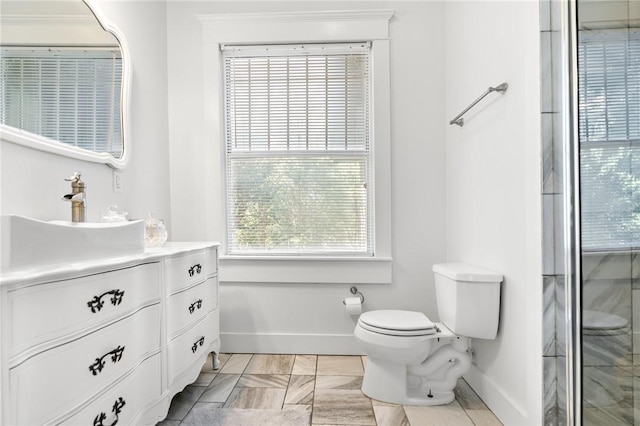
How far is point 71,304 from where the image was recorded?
3.20 feet

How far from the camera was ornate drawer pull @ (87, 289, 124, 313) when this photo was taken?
3.47ft

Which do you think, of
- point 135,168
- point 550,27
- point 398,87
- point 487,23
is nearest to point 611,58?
point 550,27

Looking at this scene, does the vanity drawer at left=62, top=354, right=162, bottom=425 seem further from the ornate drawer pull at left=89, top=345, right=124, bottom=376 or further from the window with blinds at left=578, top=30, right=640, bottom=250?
the window with blinds at left=578, top=30, right=640, bottom=250

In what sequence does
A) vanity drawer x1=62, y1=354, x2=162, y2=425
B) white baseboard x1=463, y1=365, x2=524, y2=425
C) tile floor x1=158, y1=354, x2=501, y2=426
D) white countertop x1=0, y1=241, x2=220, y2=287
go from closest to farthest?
white countertop x1=0, y1=241, x2=220, y2=287
vanity drawer x1=62, y1=354, x2=162, y2=425
white baseboard x1=463, y1=365, x2=524, y2=425
tile floor x1=158, y1=354, x2=501, y2=426

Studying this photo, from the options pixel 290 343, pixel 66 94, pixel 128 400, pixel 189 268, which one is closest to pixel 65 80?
pixel 66 94

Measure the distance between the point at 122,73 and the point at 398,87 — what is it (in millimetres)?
1652

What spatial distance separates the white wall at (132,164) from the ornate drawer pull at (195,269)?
51 centimetres

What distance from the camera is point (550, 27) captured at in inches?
51.1

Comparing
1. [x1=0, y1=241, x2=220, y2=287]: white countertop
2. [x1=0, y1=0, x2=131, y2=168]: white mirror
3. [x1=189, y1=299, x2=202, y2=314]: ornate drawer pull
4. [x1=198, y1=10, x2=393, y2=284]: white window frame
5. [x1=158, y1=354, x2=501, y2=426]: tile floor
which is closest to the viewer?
[x1=0, y1=241, x2=220, y2=287]: white countertop

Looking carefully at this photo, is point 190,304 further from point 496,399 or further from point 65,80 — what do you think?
point 496,399

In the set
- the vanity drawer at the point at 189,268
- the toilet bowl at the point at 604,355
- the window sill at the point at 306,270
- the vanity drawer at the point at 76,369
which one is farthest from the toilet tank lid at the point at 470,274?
the vanity drawer at the point at 76,369

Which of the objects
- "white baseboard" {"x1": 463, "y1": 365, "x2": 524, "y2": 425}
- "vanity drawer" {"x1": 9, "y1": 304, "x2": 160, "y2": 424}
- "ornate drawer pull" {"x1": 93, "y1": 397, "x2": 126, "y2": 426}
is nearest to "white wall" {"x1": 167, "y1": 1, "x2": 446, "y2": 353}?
"white baseboard" {"x1": 463, "y1": 365, "x2": 524, "y2": 425}

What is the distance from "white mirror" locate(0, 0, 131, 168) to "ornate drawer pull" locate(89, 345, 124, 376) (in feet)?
2.64

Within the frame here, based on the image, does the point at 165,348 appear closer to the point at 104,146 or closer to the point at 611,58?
the point at 104,146
